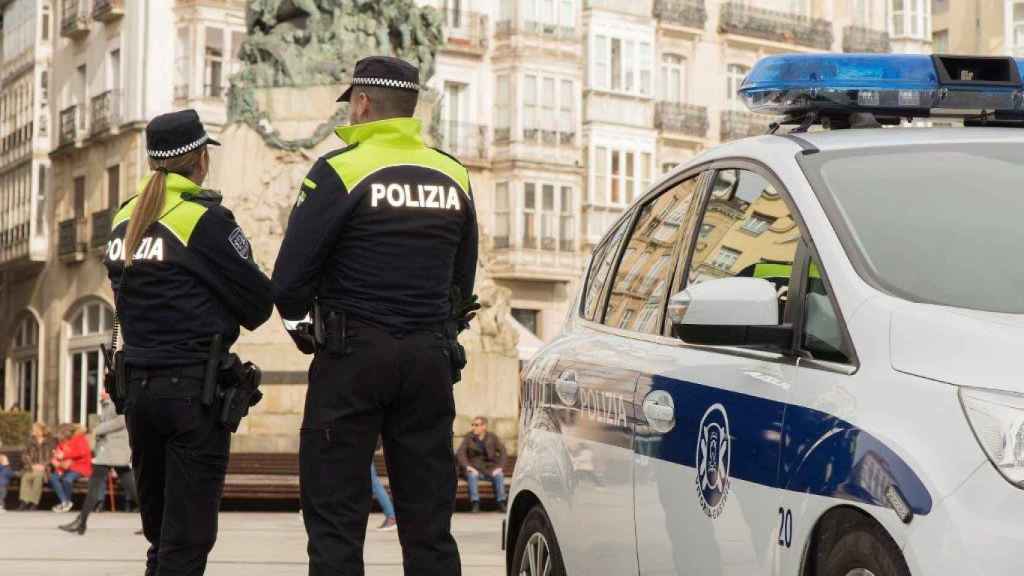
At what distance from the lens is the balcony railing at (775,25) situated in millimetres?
62281

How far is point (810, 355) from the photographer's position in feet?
17.6

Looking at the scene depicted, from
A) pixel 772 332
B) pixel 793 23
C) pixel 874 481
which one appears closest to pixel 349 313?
pixel 772 332

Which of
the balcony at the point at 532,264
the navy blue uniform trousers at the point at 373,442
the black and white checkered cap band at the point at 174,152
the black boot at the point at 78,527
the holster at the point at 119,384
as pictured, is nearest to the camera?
the navy blue uniform trousers at the point at 373,442

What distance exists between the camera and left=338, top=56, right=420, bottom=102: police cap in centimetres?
696

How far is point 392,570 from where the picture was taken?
13898 millimetres

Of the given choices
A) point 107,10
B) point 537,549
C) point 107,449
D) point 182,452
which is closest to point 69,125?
point 107,10

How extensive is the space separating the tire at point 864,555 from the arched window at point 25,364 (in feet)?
174

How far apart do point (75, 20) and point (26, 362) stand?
9519 mm

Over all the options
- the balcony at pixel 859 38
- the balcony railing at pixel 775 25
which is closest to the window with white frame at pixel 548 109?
the balcony railing at pixel 775 25

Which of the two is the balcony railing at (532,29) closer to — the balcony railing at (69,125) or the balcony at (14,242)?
the balcony railing at (69,125)

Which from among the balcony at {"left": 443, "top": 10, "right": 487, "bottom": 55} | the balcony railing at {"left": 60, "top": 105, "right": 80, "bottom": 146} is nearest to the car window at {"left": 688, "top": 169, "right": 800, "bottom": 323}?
the balcony at {"left": 443, "top": 10, "right": 487, "bottom": 55}

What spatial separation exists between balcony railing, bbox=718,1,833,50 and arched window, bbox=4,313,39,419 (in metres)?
21.0

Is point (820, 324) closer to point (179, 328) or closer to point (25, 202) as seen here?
point (179, 328)

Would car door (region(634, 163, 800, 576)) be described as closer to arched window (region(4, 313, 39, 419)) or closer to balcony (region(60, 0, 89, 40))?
balcony (region(60, 0, 89, 40))
